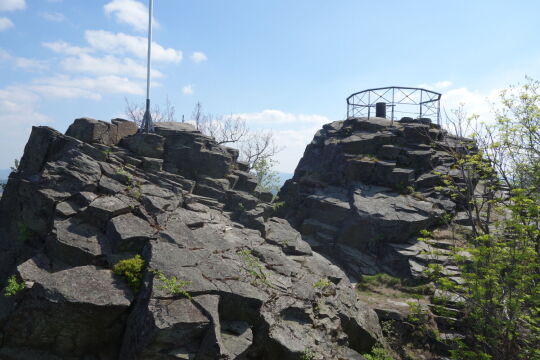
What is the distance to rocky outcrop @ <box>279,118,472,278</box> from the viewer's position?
76.7 ft

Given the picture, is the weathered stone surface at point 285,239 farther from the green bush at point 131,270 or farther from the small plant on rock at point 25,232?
the small plant on rock at point 25,232

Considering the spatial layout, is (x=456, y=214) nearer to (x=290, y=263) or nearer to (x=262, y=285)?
(x=290, y=263)

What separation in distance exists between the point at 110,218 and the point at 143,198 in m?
2.07

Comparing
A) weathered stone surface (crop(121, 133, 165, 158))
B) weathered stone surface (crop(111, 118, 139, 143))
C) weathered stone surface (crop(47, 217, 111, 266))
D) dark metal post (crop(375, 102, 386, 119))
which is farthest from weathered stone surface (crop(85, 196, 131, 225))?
dark metal post (crop(375, 102, 386, 119))

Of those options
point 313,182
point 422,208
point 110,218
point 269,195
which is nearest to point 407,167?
point 422,208

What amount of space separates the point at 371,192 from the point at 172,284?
18.4 metres

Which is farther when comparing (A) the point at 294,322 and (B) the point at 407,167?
(B) the point at 407,167

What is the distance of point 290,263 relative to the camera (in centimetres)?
1585

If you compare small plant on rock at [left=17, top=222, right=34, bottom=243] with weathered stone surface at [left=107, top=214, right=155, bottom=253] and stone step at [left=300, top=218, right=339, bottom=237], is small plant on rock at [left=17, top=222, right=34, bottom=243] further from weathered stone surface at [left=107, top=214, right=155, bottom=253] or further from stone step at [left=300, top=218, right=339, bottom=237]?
stone step at [left=300, top=218, right=339, bottom=237]

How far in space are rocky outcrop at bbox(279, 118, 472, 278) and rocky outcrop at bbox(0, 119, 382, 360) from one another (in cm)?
609

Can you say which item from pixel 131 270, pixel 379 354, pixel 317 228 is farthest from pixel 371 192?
pixel 131 270

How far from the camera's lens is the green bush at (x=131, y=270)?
1115cm

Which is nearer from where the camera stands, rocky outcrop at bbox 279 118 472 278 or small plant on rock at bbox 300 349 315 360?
small plant on rock at bbox 300 349 315 360

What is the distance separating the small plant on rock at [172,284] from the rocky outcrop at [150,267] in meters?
0.03
